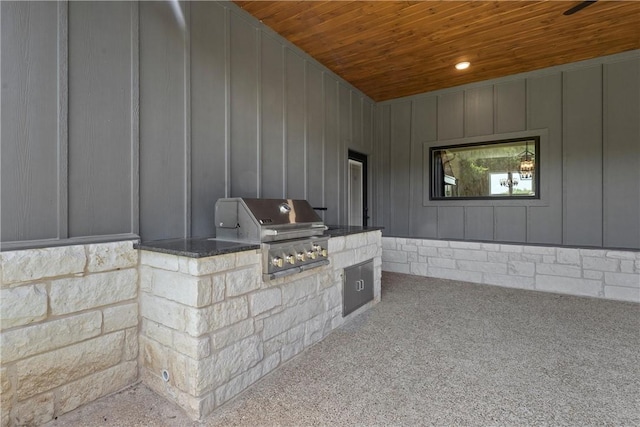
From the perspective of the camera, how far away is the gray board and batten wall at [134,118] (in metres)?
1.64

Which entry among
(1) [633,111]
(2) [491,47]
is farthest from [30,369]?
(1) [633,111]

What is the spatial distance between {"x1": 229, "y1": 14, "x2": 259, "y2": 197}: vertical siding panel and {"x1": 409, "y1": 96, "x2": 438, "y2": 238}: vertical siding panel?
10.8 feet

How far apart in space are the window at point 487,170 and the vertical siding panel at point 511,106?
0.22 m

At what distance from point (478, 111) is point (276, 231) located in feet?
14.2

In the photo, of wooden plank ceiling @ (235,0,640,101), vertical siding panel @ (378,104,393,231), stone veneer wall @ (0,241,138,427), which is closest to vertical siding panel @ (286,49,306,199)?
wooden plank ceiling @ (235,0,640,101)

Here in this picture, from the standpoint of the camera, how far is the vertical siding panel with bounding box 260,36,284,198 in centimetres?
322

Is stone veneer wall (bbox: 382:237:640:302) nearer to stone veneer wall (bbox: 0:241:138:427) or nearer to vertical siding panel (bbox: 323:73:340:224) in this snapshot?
vertical siding panel (bbox: 323:73:340:224)

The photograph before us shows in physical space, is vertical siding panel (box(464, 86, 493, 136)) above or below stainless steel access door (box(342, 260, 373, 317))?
above

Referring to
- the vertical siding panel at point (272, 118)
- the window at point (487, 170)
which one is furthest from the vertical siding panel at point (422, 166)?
the vertical siding panel at point (272, 118)

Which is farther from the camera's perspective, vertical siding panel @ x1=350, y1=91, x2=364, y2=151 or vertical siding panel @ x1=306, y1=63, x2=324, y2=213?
vertical siding panel @ x1=350, y1=91, x2=364, y2=151

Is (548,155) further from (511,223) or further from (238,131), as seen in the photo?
(238,131)

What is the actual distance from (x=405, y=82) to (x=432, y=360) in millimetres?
4093

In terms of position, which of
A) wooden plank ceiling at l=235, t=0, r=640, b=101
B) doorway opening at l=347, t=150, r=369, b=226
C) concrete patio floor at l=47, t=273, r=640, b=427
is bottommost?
concrete patio floor at l=47, t=273, r=640, b=427

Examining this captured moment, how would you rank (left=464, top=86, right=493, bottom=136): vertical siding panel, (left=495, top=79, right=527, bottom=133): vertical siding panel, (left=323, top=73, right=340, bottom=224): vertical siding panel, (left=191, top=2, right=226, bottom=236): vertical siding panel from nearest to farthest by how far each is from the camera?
(left=191, top=2, right=226, bottom=236): vertical siding panel < (left=323, top=73, right=340, bottom=224): vertical siding panel < (left=495, top=79, right=527, bottom=133): vertical siding panel < (left=464, top=86, right=493, bottom=136): vertical siding panel
